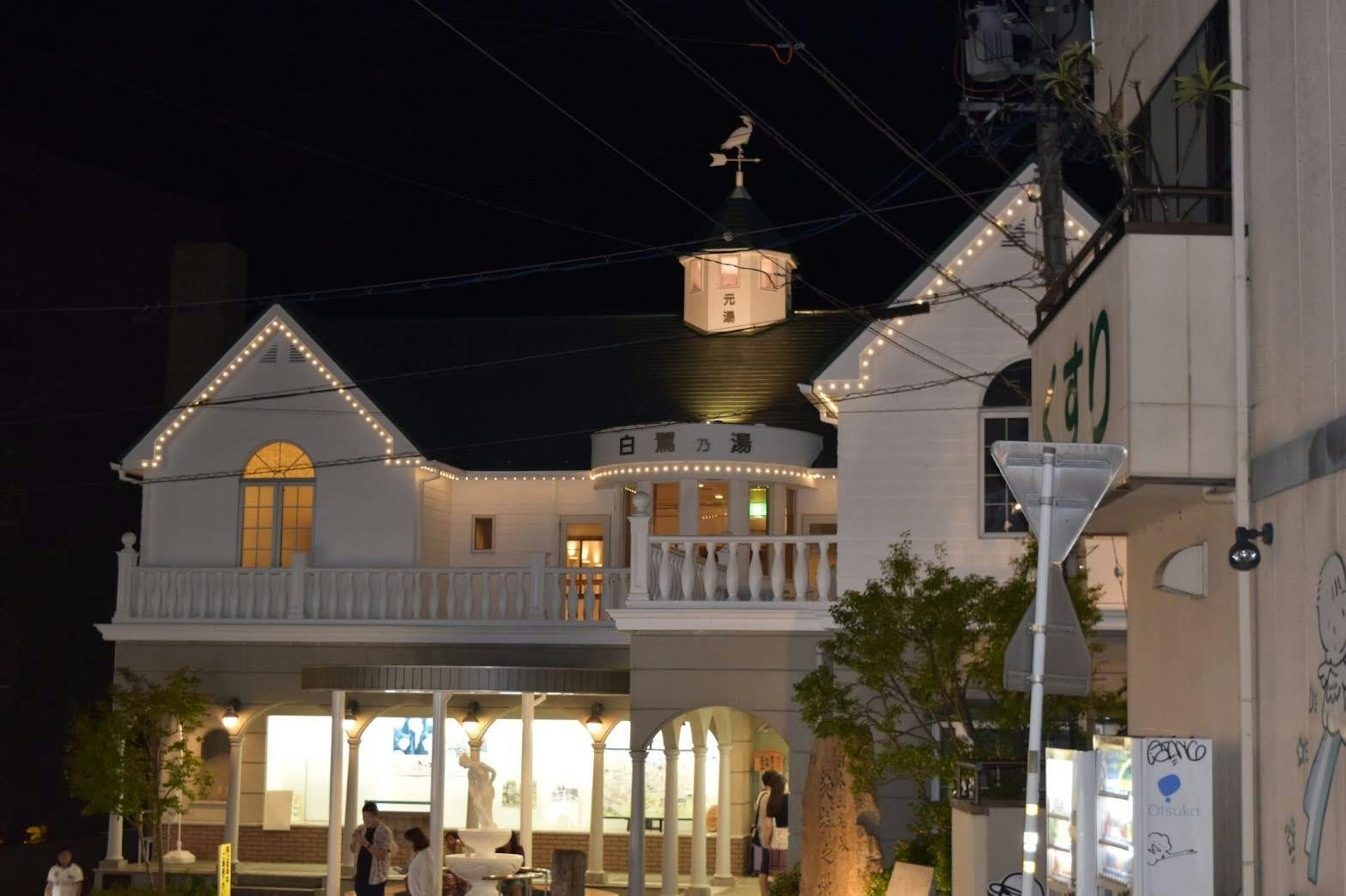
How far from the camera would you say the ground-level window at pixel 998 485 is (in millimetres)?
23984

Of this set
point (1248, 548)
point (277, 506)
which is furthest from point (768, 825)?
point (1248, 548)

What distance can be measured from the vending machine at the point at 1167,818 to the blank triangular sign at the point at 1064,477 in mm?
1581

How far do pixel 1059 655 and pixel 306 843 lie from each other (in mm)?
23393

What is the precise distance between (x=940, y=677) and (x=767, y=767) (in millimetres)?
13034

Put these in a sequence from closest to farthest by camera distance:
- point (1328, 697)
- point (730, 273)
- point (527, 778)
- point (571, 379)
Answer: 1. point (1328, 697)
2. point (527, 778)
3. point (730, 273)
4. point (571, 379)

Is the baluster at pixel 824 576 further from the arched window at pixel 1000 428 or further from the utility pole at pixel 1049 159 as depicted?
the utility pole at pixel 1049 159

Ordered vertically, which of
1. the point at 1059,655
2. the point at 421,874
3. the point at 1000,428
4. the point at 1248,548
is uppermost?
the point at 1000,428

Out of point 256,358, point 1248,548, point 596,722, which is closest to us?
point 1248,548

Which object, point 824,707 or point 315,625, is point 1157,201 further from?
point 315,625

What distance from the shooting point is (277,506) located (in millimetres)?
30484

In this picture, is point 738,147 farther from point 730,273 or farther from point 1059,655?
point 1059,655

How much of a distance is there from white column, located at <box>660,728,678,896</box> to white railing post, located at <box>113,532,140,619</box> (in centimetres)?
957

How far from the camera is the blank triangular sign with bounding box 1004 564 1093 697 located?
9.34 meters

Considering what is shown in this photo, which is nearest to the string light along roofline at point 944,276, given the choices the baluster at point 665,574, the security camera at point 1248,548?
Answer: the baluster at point 665,574
